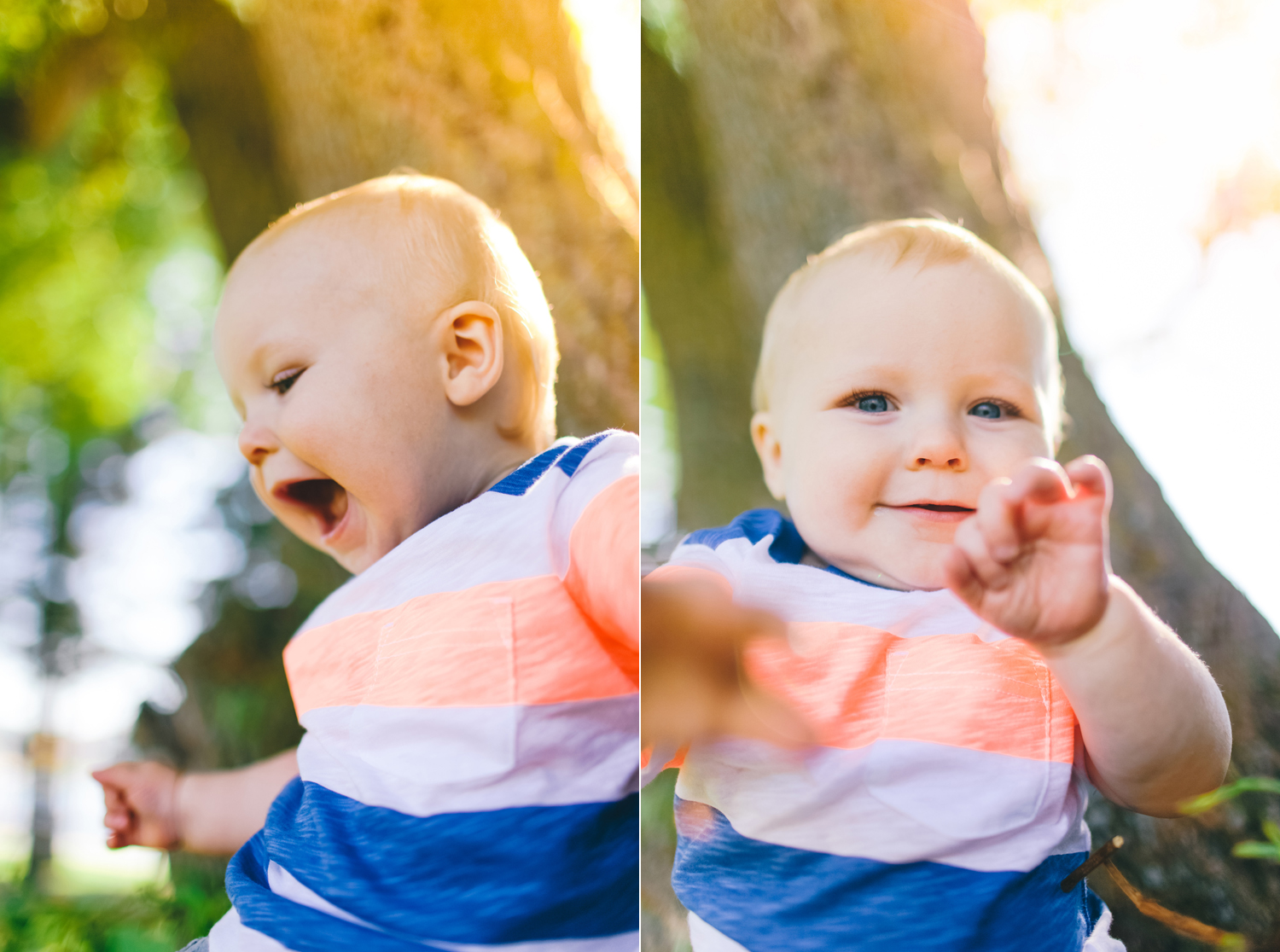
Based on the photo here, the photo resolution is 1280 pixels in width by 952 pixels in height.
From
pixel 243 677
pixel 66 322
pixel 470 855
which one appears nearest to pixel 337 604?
pixel 243 677

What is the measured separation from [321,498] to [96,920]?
53 cm

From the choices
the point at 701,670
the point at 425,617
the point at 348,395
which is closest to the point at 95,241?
the point at 348,395

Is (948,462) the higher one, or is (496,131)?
(496,131)

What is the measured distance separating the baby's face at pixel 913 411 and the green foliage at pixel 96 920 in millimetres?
785

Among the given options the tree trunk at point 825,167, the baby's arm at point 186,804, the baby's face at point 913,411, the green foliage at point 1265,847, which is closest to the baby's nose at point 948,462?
the baby's face at point 913,411

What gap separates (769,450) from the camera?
0.92 metres

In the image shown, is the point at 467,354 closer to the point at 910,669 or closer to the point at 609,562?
the point at 609,562

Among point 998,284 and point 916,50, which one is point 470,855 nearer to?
point 998,284

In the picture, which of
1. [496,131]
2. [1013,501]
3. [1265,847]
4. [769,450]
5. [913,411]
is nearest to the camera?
[1013,501]

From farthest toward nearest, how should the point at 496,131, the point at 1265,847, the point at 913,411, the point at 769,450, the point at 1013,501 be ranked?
the point at 496,131, the point at 769,450, the point at 913,411, the point at 1265,847, the point at 1013,501

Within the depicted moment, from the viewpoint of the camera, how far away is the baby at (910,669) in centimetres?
72

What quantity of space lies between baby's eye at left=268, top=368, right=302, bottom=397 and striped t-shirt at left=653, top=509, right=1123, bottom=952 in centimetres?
44

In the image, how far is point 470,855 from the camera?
0.80 metres

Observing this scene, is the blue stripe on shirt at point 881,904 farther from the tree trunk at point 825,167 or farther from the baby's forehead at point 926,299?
the baby's forehead at point 926,299
